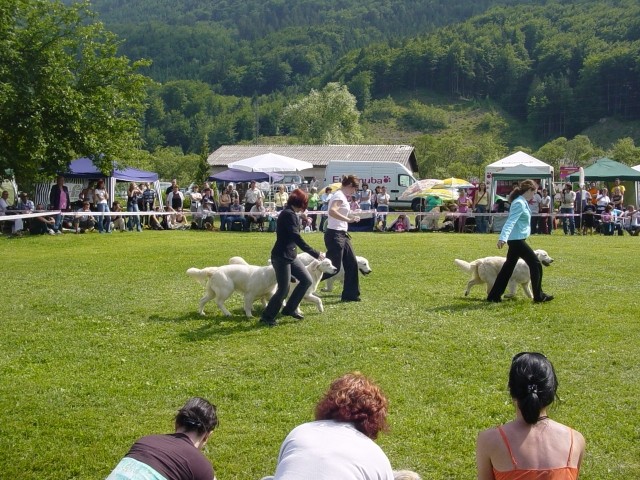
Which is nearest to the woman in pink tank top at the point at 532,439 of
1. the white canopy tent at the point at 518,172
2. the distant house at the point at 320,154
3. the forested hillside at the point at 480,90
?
the white canopy tent at the point at 518,172

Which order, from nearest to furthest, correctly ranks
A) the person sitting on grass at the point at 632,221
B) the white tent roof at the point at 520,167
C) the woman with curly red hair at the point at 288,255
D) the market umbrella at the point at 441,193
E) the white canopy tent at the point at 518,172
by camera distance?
the woman with curly red hair at the point at 288,255, the person sitting on grass at the point at 632,221, the market umbrella at the point at 441,193, the white canopy tent at the point at 518,172, the white tent roof at the point at 520,167

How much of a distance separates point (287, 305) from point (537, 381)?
685cm

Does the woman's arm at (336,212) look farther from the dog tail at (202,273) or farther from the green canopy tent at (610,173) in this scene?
the green canopy tent at (610,173)

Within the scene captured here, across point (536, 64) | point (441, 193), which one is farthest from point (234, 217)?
point (536, 64)

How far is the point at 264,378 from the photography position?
771cm

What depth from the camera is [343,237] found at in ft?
38.8

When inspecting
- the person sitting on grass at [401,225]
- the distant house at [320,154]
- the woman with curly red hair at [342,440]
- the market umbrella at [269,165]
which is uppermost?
the distant house at [320,154]

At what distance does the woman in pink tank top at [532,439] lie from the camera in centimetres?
364

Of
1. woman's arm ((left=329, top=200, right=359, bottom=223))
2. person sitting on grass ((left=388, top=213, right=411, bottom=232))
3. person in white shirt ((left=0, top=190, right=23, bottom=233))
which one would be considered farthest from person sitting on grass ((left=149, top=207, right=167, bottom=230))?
woman's arm ((left=329, top=200, right=359, bottom=223))

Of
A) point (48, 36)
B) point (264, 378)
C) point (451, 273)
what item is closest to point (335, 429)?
point (264, 378)

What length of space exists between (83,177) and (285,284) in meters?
22.4

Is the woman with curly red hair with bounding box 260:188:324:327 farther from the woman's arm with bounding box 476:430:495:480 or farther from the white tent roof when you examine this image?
the white tent roof

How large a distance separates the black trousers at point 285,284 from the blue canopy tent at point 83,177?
20.6m

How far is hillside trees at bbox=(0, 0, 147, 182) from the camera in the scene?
1038 inches
